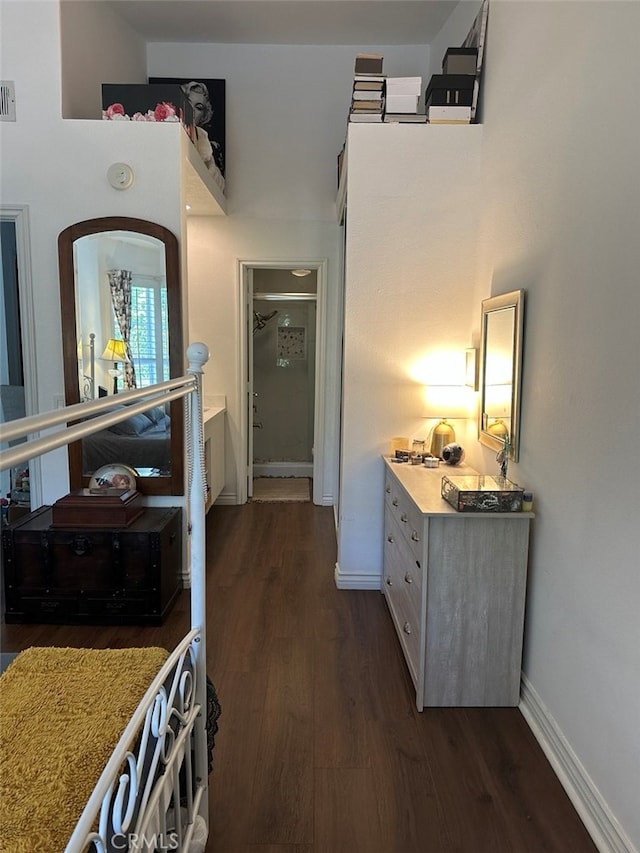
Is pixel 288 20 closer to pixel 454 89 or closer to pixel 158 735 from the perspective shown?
pixel 454 89

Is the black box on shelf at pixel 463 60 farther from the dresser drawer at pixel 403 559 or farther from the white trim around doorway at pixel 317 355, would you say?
the dresser drawer at pixel 403 559

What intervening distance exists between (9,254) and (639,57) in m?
3.22

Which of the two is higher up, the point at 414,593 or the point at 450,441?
the point at 450,441

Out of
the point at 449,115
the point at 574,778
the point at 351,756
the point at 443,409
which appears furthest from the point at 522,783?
the point at 449,115

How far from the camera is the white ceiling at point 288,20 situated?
12.3ft

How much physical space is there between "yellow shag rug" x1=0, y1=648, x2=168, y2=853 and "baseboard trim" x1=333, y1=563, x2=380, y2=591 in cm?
191

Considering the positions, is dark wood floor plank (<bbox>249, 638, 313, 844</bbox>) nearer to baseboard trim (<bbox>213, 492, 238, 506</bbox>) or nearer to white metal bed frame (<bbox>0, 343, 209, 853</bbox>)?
white metal bed frame (<bbox>0, 343, 209, 853</bbox>)

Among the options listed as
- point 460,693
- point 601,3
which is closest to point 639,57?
point 601,3

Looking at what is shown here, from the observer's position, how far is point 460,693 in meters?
2.25

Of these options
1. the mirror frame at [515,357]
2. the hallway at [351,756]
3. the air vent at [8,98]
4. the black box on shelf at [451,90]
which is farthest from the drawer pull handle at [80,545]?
the black box on shelf at [451,90]

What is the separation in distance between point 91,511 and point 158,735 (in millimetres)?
1948

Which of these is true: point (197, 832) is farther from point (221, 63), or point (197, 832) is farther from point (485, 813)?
point (221, 63)

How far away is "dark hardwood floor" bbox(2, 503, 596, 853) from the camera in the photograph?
5.51ft

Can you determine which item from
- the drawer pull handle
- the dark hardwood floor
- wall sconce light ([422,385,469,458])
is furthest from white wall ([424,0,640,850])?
the drawer pull handle
